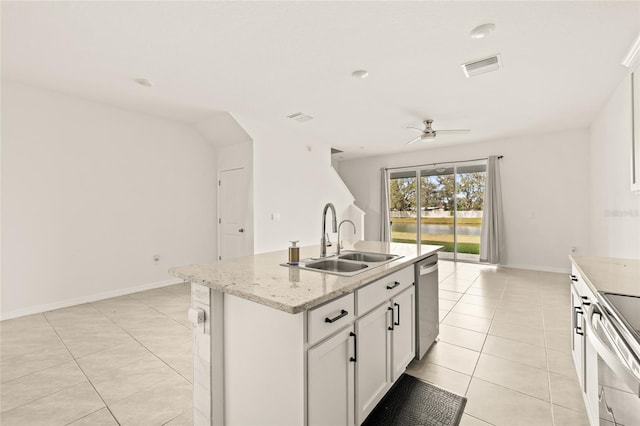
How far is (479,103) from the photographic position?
12.7ft

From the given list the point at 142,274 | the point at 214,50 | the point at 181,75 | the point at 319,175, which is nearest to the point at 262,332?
the point at 214,50

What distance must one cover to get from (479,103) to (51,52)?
486cm

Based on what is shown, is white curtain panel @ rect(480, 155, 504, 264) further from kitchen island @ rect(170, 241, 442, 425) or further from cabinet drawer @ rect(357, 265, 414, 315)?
kitchen island @ rect(170, 241, 442, 425)

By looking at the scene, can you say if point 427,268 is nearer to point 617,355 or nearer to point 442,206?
point 617,355

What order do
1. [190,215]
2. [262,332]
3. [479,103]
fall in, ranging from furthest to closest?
1. [190,215]
2. [479,103]
3. [262,332]

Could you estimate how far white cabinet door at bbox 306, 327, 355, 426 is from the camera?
45.1 inches

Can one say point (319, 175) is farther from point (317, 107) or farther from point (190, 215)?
point (190, 215)

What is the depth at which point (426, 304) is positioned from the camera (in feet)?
7.52

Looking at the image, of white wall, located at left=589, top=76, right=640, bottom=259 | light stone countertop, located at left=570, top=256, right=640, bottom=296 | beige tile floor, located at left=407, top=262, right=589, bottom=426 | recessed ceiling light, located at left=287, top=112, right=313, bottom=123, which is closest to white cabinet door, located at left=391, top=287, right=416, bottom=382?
beige tile floor, located at left=407, top=262, right=589, bottom=426

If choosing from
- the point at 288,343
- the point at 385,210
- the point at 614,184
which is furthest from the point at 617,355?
the point at 385,210

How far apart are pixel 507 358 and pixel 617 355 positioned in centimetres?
166

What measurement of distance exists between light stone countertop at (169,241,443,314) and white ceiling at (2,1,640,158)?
1.83 metres

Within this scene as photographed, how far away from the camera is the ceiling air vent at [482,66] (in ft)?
8.91

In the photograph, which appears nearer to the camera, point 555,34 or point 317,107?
point 555,34
